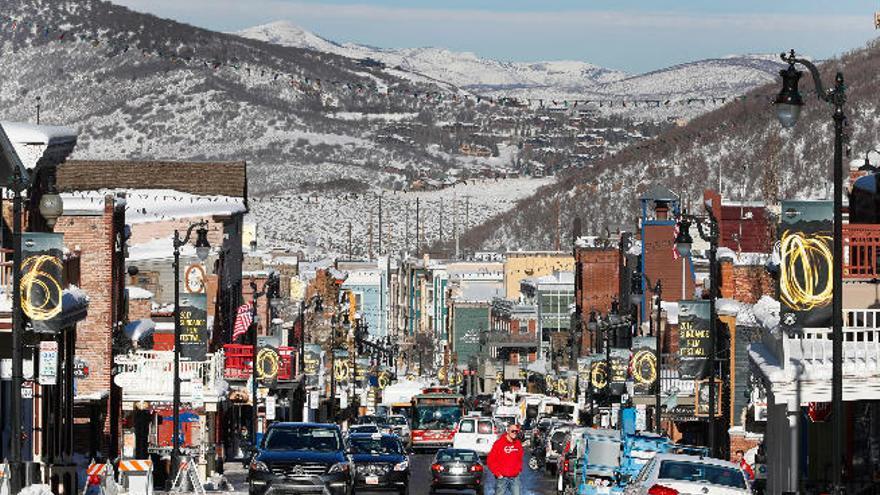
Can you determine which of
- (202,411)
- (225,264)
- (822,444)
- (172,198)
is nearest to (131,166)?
(172,198)

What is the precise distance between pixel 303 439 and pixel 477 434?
107 ft

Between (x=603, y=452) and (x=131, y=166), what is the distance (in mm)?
71751

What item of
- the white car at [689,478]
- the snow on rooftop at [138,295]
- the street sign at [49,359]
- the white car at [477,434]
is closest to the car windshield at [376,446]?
the street sign at [49,359]

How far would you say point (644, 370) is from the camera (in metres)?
81.9

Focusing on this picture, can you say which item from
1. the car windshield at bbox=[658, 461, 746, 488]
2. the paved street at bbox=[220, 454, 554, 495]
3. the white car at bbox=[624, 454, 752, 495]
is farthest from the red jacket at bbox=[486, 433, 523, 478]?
the paved street at bbox=[220, 454, 554, 495]

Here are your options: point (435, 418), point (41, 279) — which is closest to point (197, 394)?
point (41, 279)

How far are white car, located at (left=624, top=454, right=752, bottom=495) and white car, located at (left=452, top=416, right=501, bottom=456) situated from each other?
4148 centimetres

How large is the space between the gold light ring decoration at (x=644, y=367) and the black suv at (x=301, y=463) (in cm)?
3380

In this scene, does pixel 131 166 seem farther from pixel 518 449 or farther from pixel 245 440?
pixel 518 449

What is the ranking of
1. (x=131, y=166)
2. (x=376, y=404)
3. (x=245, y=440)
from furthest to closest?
1. (x=376, y=404)
2. (x=131, y=166)
3. (x=245, y=440)

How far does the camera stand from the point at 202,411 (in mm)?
80125

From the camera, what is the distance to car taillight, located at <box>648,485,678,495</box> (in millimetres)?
35875

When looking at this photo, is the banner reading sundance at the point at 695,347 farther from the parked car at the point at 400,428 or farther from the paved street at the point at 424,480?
the parked car at the point at 400,428

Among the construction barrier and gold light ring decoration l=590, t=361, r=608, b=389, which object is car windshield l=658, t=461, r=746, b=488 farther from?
gold light ring decoration l=590, t=361, r=608, b=389
